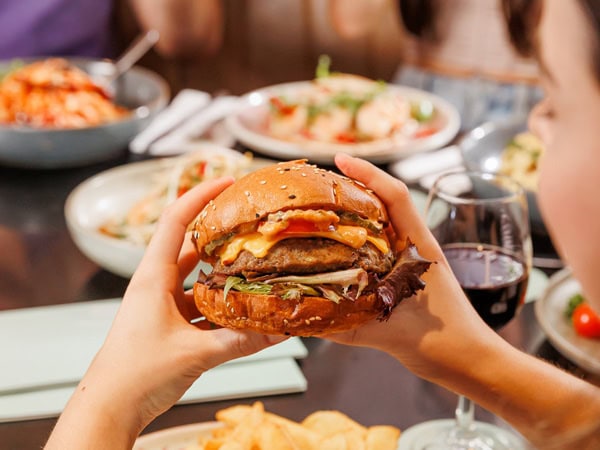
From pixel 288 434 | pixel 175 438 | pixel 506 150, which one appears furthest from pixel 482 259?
pixel 506 150

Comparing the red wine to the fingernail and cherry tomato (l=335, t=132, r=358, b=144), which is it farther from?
cherry tomato (l=335, t=132, r=358, b=144)

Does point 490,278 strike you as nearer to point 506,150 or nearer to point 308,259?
point 308,259

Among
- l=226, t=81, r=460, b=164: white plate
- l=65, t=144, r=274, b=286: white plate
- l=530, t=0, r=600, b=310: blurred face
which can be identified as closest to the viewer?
l=530, t=0, r=600, b=310: blurred face

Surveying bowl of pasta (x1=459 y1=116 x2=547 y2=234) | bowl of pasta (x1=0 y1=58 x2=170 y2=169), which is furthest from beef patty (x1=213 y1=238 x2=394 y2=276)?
bowl of pasta (x1=0 y1=58 x2=170 y2=169)

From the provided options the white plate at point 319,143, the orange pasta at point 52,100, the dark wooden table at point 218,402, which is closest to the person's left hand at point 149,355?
the dark wooden table at point 218,402

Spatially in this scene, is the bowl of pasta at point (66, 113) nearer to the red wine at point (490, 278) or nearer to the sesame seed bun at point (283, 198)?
the sesame seed bun at point (283, 198)

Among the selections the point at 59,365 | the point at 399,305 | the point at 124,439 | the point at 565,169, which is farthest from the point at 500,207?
the point at 59,365
